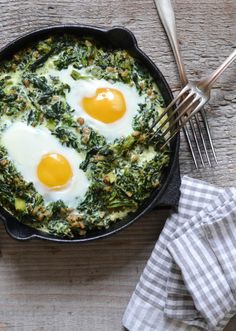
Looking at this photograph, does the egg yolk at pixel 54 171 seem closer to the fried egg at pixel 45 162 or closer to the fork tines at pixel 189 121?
the fried egg at pixel 45 162

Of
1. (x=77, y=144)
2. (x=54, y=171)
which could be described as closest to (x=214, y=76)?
(x=77, y=144)

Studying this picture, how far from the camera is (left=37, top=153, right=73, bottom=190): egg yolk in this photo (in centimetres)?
295

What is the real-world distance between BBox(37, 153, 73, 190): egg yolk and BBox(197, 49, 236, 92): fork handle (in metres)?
0.75

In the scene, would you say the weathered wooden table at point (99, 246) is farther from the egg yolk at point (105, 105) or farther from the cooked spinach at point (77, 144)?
the egg yolk at point (105, 105)

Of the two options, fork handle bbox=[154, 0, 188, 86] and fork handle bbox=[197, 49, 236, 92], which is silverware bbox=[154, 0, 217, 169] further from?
fork handle bbox=[197, 49, 236, 92]

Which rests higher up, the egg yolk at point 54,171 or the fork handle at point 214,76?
the fork handle at point 214,76

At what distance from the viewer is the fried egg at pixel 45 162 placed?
2965mm

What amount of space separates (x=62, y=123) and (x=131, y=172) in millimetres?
404

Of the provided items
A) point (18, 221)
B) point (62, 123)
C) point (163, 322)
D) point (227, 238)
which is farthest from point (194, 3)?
point (163, 322)

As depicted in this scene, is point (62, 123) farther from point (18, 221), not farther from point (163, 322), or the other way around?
point (163, 322)

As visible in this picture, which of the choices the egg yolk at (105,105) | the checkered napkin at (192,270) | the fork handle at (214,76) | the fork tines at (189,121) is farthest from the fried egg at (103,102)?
the checkered napkin at (192,270)

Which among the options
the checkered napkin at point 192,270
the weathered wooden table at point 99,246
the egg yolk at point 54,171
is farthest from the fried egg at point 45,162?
the checkered napkin at point 192,270

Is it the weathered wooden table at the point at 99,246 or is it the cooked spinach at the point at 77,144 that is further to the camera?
the weathered wooden table at the point at 99,246

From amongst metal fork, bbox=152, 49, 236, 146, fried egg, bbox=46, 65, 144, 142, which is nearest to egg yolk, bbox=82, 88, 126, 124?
fried egg, bbox=46, 65, 144, 142
